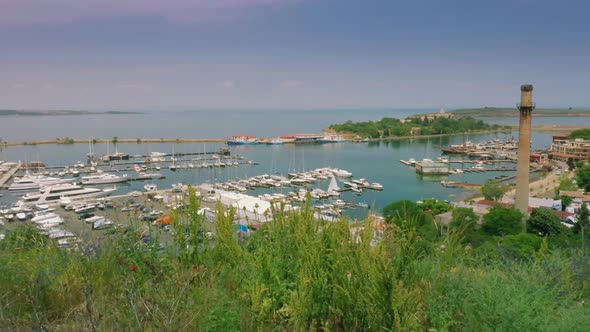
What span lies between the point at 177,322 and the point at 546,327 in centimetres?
125

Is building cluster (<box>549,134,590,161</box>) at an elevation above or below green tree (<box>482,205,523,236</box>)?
above

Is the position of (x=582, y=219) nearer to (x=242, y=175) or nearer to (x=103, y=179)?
(x=242, y=175)

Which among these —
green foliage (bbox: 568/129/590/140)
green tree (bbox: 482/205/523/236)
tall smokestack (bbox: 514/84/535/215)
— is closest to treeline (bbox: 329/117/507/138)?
green foliage (bbox: 568/129/590/140)

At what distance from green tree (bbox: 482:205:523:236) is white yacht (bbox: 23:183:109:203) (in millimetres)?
13227

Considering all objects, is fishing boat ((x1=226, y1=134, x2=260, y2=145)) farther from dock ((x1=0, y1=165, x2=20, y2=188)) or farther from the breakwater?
dock ((x1=0, y1=165, x2=20, y2=188))

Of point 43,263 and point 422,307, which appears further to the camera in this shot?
point 43,263

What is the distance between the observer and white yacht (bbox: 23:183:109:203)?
1448 centimetres

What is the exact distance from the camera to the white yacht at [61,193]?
1448 centimetres

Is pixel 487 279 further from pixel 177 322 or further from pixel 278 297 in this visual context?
pixel 177 322

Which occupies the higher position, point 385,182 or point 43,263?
point 43,263

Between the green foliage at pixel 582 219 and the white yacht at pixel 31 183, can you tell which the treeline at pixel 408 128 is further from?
the green foliage at pixel 582 219

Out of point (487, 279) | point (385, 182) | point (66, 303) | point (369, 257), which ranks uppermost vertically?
point (369, 257)

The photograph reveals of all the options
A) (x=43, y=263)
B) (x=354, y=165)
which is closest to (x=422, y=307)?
(x=43, y=263)

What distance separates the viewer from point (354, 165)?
23.5 metres
